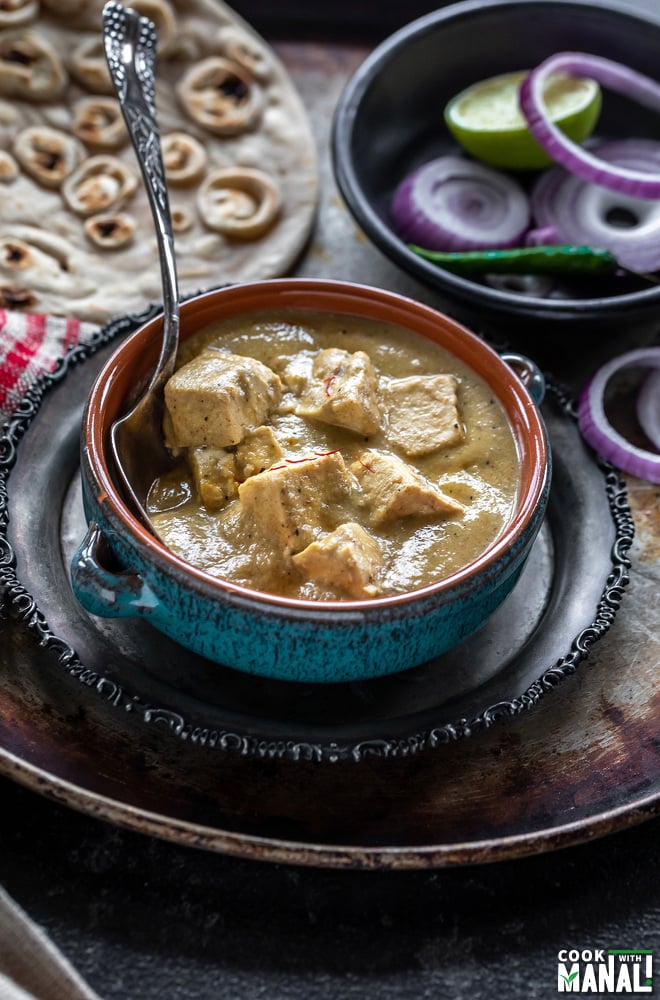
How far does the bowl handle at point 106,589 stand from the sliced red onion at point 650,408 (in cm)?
167

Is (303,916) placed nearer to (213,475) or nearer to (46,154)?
(213,475)

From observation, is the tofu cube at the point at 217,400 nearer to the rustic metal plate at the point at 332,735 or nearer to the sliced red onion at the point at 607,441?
the rustic metal plate at the point at 332,735

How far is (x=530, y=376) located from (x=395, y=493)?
68 centimetres

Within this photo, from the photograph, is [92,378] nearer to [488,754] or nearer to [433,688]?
[433,688]

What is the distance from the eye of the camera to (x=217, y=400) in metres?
2.44

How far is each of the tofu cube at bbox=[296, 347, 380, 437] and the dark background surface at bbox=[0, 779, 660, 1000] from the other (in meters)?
1.02

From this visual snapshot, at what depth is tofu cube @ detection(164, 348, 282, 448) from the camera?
2.45 m

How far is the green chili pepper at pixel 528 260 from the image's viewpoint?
3.47 metres

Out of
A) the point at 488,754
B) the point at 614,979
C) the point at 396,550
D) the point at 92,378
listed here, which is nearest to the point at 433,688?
the point at 488,754

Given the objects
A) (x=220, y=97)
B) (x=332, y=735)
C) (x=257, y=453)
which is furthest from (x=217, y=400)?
(x=220, y=97)

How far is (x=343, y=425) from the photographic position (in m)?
2.55

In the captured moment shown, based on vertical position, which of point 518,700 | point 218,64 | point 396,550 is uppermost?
point 218,64

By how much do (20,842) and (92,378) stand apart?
1.26 m

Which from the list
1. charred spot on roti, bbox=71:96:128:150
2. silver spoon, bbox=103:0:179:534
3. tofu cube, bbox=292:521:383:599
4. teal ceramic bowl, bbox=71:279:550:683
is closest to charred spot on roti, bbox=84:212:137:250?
charred spot on roti, bbox=71:96:128:150
